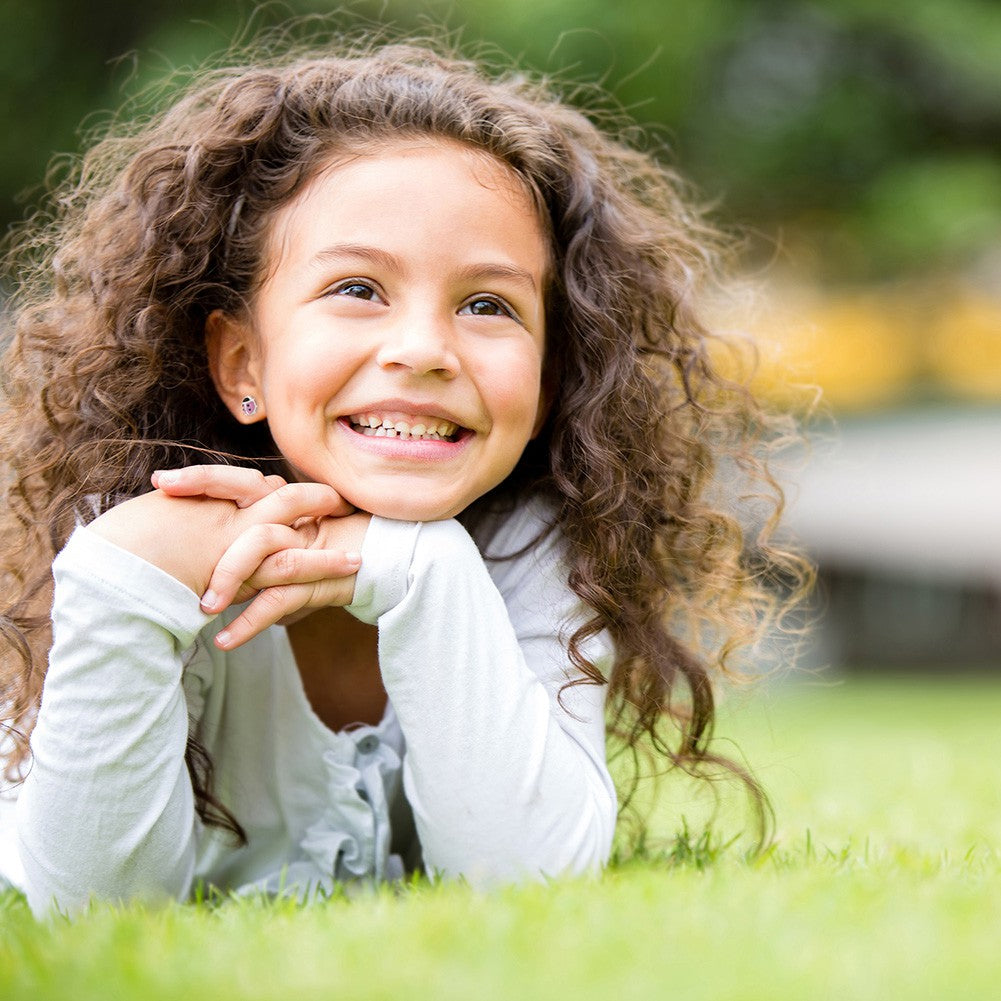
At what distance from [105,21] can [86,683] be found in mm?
11523

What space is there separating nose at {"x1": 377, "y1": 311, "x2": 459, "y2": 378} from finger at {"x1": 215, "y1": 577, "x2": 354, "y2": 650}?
40cm

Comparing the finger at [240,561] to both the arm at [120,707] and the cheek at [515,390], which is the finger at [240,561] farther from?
the cheek at [515,390]

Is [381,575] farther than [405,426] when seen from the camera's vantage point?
No

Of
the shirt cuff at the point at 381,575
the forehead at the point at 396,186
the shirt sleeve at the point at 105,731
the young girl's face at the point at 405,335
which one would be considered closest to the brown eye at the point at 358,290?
the young girl's face at the point at 405,335

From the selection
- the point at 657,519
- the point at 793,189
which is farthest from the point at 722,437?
the point at 793,189

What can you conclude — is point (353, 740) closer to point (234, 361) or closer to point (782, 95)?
point (234, 361)

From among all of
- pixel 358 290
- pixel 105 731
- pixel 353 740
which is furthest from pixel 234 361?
pixel 105 731

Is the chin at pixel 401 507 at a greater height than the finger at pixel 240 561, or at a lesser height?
greater

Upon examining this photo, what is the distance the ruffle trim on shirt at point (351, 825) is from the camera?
2623mm

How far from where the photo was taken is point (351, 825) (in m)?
2.65

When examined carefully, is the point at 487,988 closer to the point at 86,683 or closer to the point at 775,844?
the point at 86,683

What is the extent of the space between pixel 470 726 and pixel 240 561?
0.48m

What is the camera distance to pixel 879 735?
6211 millimetres

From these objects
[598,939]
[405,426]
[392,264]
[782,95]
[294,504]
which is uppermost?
[782,95]
